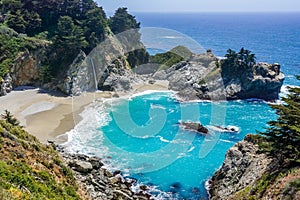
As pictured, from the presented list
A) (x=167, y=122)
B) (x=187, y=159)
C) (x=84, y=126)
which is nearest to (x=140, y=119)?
(x=167, y=122)

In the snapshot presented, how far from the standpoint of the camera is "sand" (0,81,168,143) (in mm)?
37875

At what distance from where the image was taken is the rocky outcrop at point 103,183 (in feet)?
78.7

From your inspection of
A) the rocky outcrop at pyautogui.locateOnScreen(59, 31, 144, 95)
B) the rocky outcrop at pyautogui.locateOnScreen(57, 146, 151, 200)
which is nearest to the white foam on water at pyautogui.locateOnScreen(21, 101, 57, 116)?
the rocky outcrop at pyautogui.locateOnScreen(59, 31, 144, 95)

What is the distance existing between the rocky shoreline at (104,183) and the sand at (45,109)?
30.7ft

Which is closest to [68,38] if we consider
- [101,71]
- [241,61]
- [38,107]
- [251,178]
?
[101,71]

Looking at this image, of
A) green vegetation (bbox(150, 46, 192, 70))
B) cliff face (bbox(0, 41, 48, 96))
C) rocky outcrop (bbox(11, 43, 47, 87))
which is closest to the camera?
cliff face (bbox(0, 41, 48, 96))

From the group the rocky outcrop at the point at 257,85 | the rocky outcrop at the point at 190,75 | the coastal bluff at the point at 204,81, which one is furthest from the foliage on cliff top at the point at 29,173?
the rocky outcrop at the point at 257,85

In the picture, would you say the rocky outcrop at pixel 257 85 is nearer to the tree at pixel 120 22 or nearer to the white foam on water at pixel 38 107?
the tree at pixel 120 22

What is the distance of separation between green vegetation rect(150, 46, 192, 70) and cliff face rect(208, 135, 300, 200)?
4377cm

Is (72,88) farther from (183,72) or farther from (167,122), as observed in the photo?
(183,72)

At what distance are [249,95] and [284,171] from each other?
38229 mm

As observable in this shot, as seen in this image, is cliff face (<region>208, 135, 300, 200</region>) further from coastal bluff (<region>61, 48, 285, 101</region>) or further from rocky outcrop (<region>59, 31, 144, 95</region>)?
rocky outcrop (<region>59, 31, 144, 95</region>)

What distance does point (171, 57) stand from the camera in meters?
72.6

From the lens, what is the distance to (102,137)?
→ 37.1m
